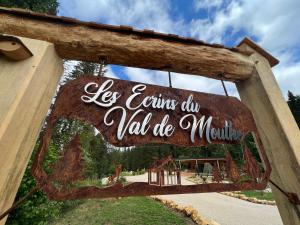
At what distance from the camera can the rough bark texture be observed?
1991mm

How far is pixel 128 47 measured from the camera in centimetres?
215

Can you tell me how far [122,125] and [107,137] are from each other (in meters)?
0.16

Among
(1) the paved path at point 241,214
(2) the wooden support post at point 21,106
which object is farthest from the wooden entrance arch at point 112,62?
(1) the paved path at point 241,214

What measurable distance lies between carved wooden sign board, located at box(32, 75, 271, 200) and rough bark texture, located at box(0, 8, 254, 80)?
330 mm

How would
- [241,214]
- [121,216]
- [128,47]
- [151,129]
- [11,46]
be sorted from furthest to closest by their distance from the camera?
[241,214] → [121,216] → [128,47] → [151,129] → [11,46]

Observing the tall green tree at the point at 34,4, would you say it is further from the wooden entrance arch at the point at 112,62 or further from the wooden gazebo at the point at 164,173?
the wooden gazebo at the point at 164,173

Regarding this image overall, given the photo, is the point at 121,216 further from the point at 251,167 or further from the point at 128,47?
the point at 128,47

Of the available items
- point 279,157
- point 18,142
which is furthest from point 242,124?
point 18,142

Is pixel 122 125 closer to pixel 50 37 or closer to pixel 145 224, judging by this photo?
pixel 50 37

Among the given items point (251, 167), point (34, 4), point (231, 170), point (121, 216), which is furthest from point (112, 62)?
point (34, 4)

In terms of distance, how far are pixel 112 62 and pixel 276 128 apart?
1820mm

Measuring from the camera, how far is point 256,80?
97.9 inches

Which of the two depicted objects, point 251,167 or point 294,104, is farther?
point 294,104

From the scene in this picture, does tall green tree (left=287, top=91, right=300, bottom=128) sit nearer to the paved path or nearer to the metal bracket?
the paved path
